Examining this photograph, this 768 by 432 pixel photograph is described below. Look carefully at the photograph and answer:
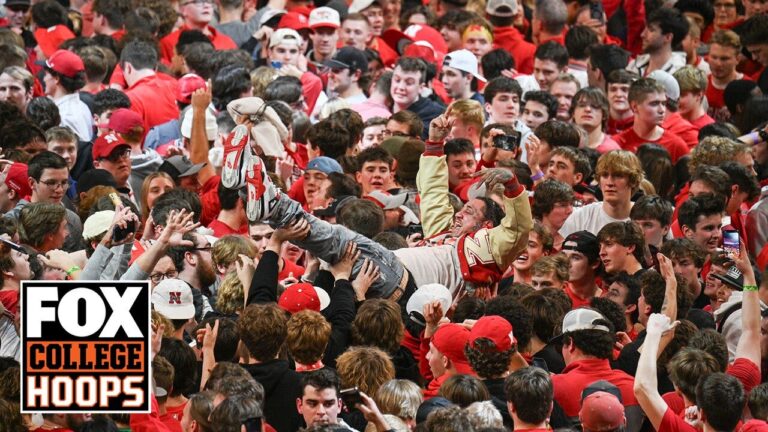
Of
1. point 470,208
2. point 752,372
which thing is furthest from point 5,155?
point 752,372

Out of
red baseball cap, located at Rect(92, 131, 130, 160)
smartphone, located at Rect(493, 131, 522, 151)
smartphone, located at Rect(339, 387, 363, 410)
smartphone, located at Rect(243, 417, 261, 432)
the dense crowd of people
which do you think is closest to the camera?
smartphone, located at Rect(243, 417, 261, 432)

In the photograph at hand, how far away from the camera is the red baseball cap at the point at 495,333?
9.42m

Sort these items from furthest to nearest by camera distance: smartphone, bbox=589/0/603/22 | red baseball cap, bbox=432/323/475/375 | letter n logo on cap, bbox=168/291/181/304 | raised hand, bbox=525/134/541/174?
smartphone, bbox=589/0/603/22 < raised hand, bbox=525/134/541/174 < letter n logo on cap, bbox=168/291/181/304 < red baseball cap, bbox=432/323/475/375

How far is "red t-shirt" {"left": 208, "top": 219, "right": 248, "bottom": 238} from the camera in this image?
12195 millimetres

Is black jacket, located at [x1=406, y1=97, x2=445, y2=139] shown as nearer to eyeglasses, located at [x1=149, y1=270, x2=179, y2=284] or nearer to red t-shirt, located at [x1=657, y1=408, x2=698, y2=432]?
eyeglasses, located at [x1=149, y1=270, x2=179, y2=284]

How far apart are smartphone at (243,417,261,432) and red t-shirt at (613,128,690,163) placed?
7244 millimetres

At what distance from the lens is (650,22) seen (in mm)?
16891

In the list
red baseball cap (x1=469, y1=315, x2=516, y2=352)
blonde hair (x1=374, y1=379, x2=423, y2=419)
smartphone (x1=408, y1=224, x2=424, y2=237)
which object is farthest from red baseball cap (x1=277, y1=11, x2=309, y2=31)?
blonde hair (x1=374, y1=379, x2=423, y2=419)

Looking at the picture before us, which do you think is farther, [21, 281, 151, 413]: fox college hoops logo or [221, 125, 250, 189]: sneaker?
[221, 125, 250, 189]: sneaker

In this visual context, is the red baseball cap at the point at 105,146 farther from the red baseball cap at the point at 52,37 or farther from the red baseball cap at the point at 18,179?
the red baseball cap at the point at 52,37

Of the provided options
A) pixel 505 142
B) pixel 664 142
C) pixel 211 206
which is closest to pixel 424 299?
pixel 505 142

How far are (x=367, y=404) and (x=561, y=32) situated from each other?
32.1ft

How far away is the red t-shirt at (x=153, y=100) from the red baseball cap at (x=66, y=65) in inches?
18.6

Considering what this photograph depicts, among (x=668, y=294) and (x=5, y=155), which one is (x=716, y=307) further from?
(x=5, y=155)
